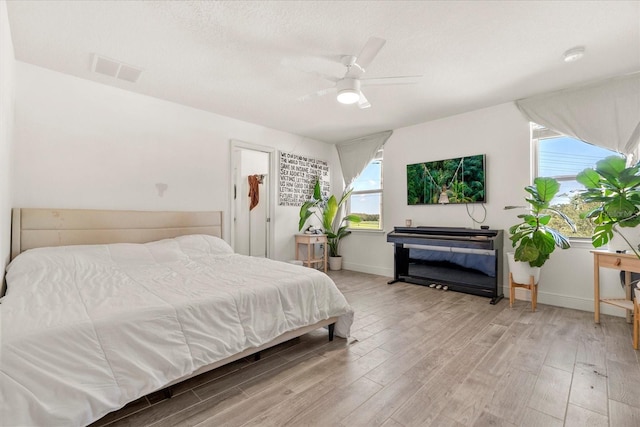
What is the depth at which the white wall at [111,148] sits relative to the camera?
278 centimetres

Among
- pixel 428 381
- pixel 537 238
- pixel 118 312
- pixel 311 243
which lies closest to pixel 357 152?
pixel 311 243

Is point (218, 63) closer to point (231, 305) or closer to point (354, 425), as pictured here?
point (231, 305)

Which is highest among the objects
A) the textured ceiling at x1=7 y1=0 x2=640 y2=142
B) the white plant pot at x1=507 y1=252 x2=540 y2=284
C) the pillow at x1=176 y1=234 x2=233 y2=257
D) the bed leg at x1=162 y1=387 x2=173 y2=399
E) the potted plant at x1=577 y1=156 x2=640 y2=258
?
the textured ceiling at x1=7 y1=0 x2=640 y2=142

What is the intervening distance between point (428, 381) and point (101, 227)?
335 cm

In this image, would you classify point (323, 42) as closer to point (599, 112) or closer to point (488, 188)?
point (488, 188)

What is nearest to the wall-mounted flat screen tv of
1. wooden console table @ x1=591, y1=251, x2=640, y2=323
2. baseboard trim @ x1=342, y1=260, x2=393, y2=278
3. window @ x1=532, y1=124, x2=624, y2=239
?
window @ x1=532, y1=124, x2=624, y2=239

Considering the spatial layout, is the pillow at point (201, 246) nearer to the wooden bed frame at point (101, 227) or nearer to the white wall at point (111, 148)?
the wooden bed frame at point (101, 227)

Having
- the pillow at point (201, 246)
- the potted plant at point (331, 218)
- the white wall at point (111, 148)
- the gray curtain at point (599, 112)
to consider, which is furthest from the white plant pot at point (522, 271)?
the white wall at point (111, 148)

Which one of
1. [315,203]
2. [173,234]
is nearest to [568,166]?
[315,203]

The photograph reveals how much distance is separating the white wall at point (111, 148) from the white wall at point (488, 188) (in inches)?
101

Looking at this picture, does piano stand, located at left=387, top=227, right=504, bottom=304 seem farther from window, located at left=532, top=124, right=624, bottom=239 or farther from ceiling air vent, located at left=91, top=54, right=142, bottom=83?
ceiling air vent, located at left=91, top=54, right=142, bottom=83

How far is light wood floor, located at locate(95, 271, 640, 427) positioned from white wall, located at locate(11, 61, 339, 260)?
2.43m

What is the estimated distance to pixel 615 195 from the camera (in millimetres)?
2529

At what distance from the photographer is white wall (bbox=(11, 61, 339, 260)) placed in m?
2.78
